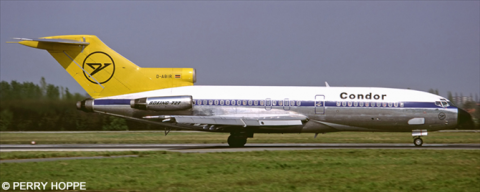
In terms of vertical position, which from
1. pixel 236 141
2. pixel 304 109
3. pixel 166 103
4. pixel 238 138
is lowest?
pixel 236 141

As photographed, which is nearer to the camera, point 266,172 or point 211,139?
point 266,172

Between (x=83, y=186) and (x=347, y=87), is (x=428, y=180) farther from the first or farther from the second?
(x=347, y=87)

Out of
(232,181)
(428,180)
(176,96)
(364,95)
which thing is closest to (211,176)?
(232,181)

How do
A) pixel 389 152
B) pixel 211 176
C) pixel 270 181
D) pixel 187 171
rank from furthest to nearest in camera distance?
pixel 389 152
pixel 187 171
pixel 211 176
pixel 270 181

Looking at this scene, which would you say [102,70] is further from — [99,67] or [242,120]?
[242,120]

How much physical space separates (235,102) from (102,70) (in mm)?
8243

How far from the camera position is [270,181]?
600 inches

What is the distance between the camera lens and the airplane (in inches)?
1129

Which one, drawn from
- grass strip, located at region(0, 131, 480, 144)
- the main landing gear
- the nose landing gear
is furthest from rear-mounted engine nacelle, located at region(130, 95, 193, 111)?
the nose landing gear

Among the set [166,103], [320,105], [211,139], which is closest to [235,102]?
[166,103]

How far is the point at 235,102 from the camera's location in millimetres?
28828

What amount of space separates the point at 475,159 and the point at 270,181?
1080cm

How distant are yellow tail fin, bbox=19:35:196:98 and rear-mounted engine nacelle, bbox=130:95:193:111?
1276 mm

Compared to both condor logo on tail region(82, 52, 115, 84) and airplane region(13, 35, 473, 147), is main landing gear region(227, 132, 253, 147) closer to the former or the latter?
airplane region(13, 35, 473, 147)
